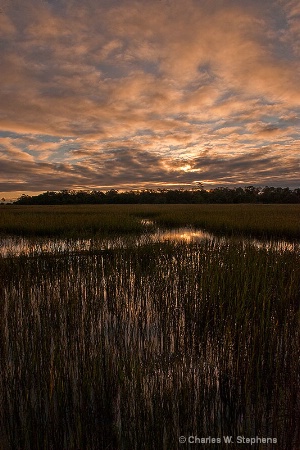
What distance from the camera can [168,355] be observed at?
3414mm

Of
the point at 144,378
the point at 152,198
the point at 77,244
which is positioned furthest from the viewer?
the point at 152,198

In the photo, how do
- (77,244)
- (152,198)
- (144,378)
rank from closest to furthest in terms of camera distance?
(144,378)
(77,244)
(152,198)

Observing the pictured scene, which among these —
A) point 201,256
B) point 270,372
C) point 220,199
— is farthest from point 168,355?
point 220,199

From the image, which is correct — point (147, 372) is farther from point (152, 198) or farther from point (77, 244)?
point (152, 198)

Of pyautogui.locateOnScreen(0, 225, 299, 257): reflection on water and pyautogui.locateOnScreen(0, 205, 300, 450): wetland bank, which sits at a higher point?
pyautogui.locateOnScreen(0, 225, 299, 257): reflection on water

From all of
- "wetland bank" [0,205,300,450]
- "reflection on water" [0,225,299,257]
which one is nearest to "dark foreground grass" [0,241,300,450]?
"wetland bank" [0,205,300,450]

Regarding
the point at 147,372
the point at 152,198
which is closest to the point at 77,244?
the point at 147,372

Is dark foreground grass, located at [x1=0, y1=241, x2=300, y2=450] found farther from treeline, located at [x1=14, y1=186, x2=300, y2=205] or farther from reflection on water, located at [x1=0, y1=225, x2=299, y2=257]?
treeline, located at [x1=14, y1=186, x2=300, y2=205]

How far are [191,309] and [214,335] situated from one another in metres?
0.77

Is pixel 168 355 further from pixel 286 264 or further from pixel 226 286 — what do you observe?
pixel 286 264

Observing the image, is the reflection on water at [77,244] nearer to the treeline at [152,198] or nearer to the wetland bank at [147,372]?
the wetland bank at [147,372]

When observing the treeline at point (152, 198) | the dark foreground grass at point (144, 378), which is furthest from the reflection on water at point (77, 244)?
the treeline at point (152, 198)

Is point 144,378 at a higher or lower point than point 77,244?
lower

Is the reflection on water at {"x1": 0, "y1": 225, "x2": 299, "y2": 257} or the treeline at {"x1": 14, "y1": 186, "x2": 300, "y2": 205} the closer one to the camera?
the reflection on water at {"x1": 0, "y1": 225, "x2": 299, "y2": 257}
